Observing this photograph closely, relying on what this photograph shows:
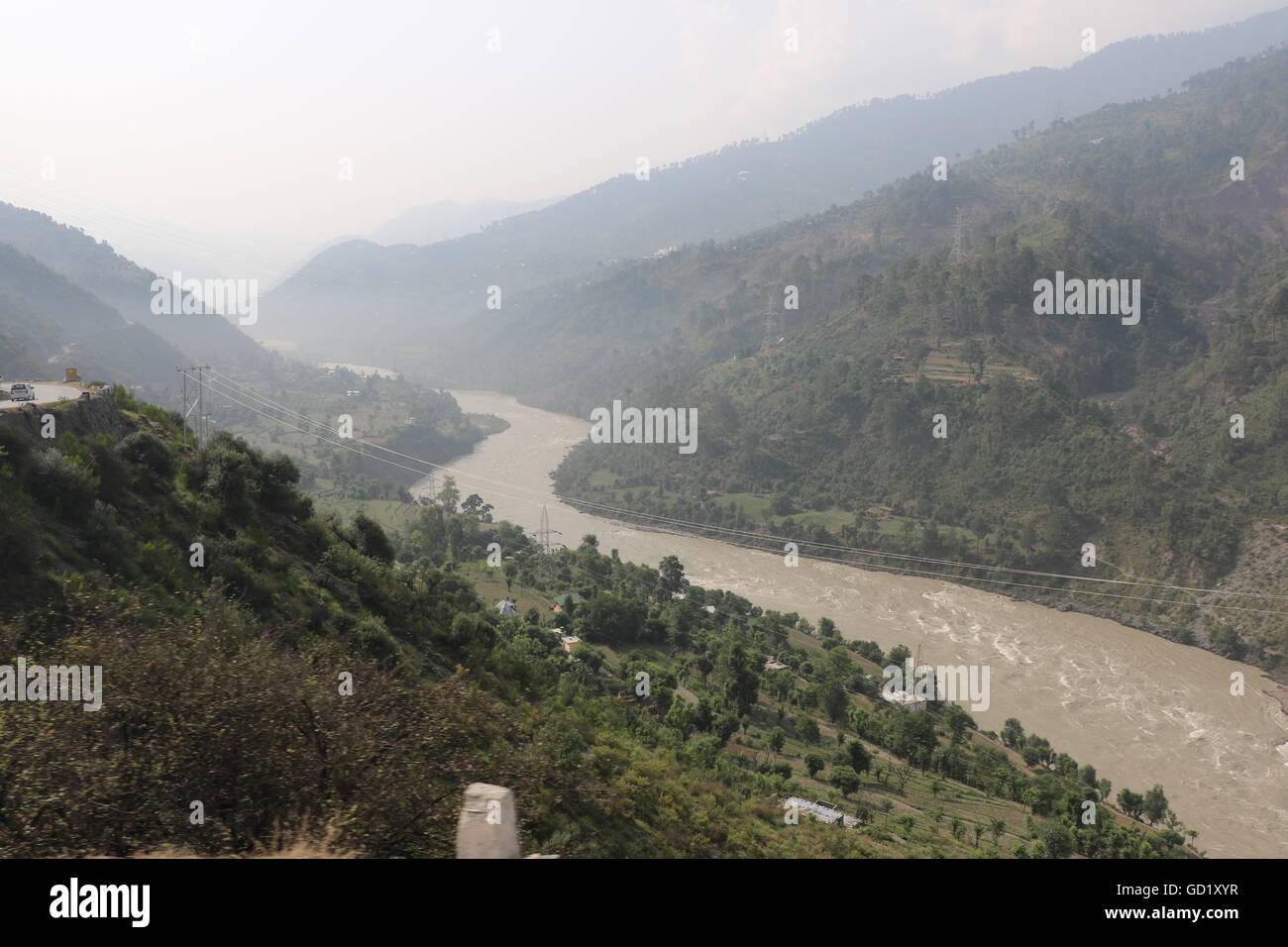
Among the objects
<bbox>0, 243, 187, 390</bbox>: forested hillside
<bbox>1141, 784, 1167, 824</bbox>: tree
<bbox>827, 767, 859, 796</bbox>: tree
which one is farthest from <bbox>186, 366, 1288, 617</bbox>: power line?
<bbox>827, 767, 859, 796</bbox>: tree

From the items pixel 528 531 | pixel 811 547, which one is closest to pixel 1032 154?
pixel 811 547

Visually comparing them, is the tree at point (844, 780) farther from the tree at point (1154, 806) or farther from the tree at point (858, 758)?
the tree at point (1154, 806)

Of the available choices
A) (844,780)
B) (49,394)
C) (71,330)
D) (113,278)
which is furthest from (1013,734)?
(113,278)

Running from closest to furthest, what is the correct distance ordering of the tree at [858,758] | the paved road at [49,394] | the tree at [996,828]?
the paved road at [49,394], the tree at [996,828], the tree at [858,758]

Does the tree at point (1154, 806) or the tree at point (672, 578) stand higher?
the tree at point (672, 578)

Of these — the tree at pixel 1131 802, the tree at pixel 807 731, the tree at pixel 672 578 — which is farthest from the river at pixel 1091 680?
the tree at pixel 807 731

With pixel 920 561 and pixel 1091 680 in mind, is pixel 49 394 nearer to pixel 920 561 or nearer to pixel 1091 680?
pixel 1091 680

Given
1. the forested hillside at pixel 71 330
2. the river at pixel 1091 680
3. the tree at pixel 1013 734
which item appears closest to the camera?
the river at pixel 1091 680
